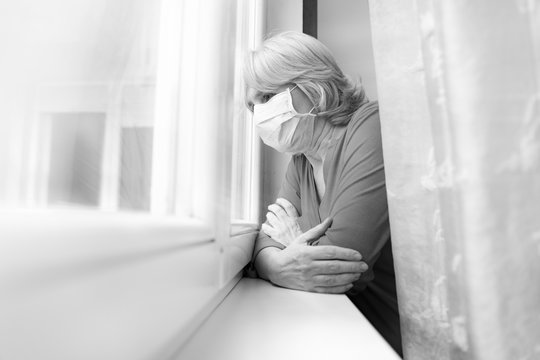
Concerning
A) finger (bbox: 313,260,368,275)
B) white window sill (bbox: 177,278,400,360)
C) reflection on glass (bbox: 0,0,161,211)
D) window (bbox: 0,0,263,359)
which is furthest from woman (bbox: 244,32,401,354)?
reflection on glass (bbox: 0,0,161,211)

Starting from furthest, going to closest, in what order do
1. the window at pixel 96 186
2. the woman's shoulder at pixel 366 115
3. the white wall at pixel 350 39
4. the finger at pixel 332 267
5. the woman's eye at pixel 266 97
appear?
the white wall at pixel 350 39, the woman's eye at pixel 266 97, the woman's shoulder at pixel 366 115, the finger at pixel 332 267, the window at pixel 96 186

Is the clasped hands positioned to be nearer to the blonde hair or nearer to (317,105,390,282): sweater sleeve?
(317,105,390,282): sweater sleeve

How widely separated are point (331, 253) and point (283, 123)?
0.40 m

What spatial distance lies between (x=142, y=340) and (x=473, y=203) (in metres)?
0.30

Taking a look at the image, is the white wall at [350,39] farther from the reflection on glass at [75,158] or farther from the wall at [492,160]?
the reflection on glass at [75,158]

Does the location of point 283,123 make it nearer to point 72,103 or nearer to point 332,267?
point 332,267

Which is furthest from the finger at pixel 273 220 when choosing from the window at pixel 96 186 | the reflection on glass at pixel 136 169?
the reflection on glass at pixel 136 169

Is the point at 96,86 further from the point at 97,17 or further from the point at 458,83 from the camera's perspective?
the point at 458,83

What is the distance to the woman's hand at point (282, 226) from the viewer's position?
85cm

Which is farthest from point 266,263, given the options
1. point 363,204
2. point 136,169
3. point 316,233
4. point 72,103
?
point 72,103

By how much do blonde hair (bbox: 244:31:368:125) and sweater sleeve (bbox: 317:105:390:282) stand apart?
0.65ft

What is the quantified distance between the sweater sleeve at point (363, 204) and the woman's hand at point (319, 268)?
32 mm

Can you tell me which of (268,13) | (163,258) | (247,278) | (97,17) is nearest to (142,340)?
(163,258)

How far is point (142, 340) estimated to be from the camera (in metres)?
0.21
